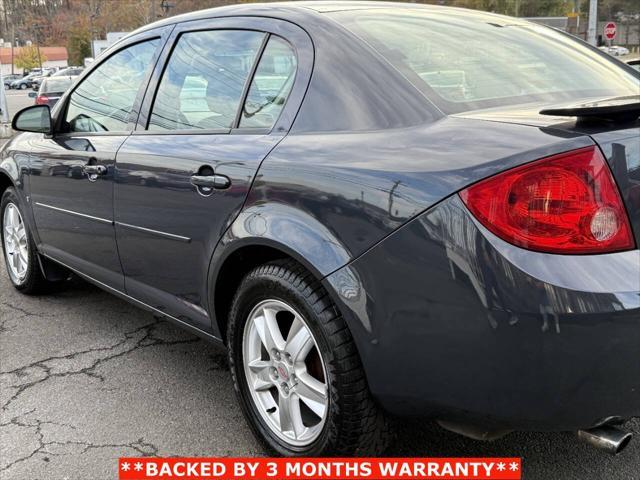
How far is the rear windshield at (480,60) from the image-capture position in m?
2.22

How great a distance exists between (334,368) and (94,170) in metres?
1.80

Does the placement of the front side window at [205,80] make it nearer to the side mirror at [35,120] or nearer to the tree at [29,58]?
the side mirror at [35,120]

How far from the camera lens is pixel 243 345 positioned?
2.47m

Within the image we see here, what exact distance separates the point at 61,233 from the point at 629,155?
9.89 ft

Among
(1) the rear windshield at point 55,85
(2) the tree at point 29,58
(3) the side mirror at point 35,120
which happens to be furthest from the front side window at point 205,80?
(2) the tree at point 29,58

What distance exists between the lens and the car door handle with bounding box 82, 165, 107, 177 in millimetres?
3133

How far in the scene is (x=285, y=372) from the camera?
7.58 ft

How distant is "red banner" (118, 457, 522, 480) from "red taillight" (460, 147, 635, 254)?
94cm

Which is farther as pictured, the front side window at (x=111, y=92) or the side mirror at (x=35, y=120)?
the side mirror at (x=35, y=120)

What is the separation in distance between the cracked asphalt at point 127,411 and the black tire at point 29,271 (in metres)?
0.31

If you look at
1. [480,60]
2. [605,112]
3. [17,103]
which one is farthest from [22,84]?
[605,112]

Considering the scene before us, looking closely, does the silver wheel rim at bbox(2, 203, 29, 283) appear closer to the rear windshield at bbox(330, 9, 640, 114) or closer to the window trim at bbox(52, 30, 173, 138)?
the window trim at bbox(52, 30, 173, 138)

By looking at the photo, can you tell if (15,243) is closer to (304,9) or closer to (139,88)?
(139,88)

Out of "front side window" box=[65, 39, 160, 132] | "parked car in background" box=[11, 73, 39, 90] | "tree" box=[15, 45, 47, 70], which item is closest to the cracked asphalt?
"front side window" box=[65, 39, 160, 132]
